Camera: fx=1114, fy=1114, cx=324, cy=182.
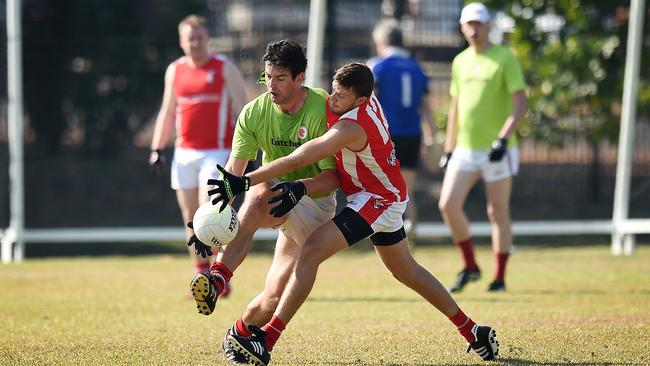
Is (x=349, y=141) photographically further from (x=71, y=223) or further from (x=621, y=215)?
(x=71, y=223)

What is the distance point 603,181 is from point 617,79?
5.99 ft

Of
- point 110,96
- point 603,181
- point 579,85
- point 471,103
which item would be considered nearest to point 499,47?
point 471,103

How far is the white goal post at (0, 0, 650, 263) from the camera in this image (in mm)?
13758

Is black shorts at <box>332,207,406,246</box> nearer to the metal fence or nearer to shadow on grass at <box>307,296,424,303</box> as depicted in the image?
shadow on grass at <box>307,296,424,303</box>

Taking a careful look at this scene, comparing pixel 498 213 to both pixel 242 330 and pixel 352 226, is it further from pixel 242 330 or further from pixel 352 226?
pixel 242 330

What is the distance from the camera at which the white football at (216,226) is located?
630cm

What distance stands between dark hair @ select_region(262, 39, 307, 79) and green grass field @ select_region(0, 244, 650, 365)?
175cm

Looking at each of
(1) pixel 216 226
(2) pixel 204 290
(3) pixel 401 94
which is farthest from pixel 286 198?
(3) pixel 401 94

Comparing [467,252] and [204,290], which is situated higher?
[204,290]

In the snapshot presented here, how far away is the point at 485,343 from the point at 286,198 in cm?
151

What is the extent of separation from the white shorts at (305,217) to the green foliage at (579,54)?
9.19 meters

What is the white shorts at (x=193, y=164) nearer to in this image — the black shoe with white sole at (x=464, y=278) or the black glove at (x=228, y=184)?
the black shoe with white sole at (x=464, y=278)

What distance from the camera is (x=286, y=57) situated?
6527 mm

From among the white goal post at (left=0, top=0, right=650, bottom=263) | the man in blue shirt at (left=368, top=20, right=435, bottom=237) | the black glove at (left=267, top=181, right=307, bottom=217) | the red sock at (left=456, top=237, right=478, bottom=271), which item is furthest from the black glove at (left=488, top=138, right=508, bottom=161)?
the white goal post at (left=0, top=0, right=650, bottom=263)
